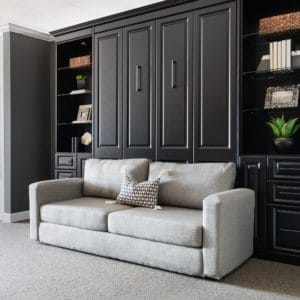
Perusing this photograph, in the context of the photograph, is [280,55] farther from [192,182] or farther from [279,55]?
[192,182]

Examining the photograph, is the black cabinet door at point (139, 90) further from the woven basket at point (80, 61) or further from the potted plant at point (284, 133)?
the potted plant at point (284, 133)

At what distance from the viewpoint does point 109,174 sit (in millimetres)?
3777

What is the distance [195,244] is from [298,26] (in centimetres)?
201

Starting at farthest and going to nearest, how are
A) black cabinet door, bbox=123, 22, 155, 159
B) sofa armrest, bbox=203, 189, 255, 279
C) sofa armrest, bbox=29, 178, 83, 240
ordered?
1. black cabinet door, bbox=123, 22, 155, 159
2. sofa armrest, bbox=29, 178, 83, 240
3. sofa armrest, bbox=203, 189, 255, 279

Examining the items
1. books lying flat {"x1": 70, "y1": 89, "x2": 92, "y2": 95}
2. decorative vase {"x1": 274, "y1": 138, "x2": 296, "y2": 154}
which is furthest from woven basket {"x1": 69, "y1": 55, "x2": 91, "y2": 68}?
decorative vase {"x1": 274, "y1": 138, "x2": 296, "y2": 154}

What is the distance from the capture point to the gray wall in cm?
464

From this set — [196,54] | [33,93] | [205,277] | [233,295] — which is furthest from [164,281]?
[33,93]

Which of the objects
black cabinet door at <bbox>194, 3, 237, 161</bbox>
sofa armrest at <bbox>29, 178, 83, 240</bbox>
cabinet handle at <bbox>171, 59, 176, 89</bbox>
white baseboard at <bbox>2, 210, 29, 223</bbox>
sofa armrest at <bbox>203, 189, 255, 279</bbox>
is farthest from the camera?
white baseboard at <bbox>2, 210, 29, 223</bbox>

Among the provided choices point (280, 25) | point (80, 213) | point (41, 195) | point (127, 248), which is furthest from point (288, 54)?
point (41, 195)

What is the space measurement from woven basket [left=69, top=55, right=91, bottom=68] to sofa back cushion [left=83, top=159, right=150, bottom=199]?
4.16 ft

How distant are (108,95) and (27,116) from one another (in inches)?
52.3

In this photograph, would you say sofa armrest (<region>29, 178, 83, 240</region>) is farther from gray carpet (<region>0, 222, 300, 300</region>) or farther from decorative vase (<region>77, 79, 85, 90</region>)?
decorative vase (<region>77, 79, 85, 90</region>)

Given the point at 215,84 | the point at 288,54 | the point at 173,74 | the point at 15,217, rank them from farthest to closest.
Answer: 1. the point at 15,217
2. the point at 173,74
3. the point at 215,84
4. the point at 288,54

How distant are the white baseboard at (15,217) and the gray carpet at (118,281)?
1494 millimetres
